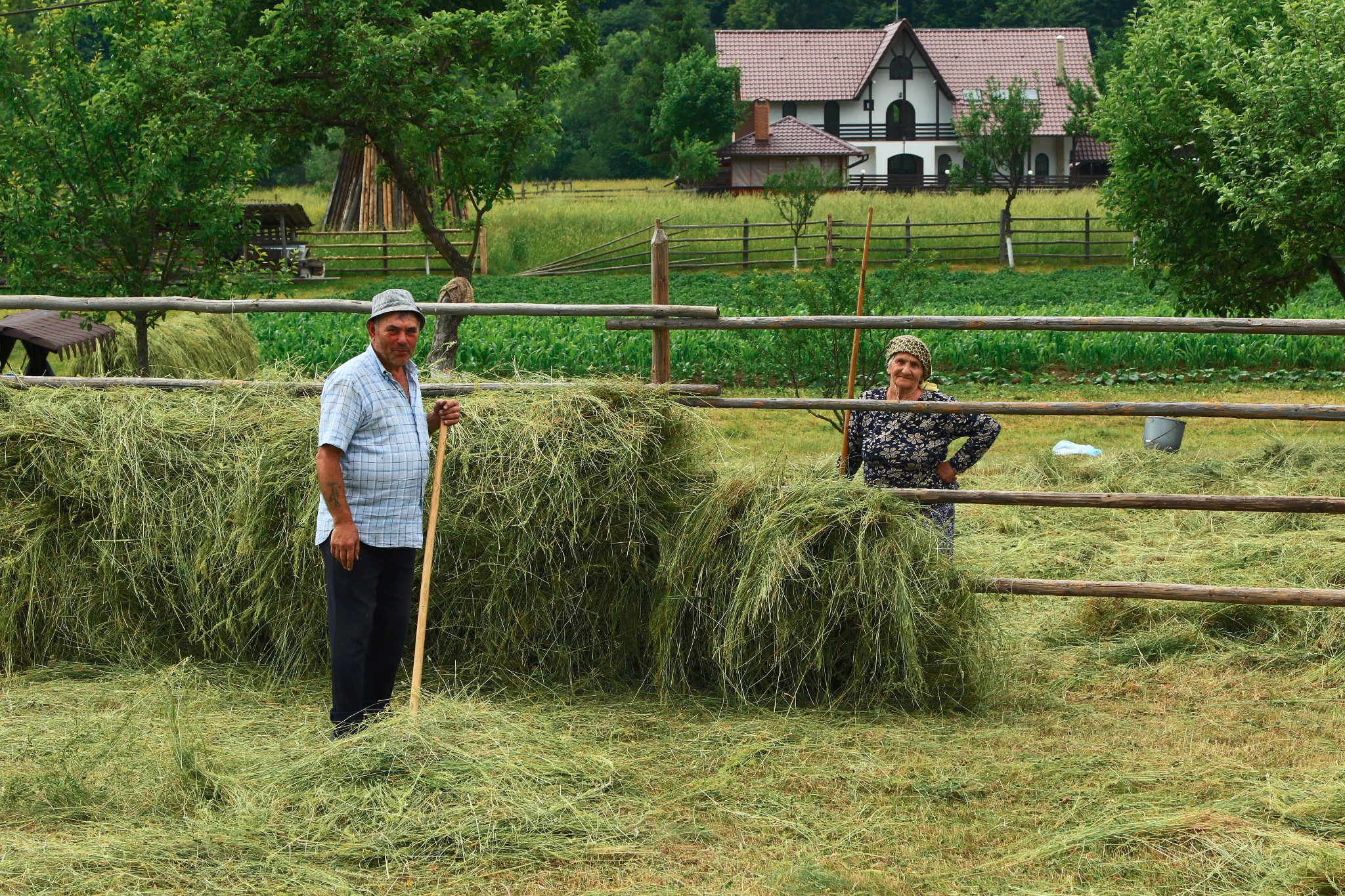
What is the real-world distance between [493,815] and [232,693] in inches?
73.9

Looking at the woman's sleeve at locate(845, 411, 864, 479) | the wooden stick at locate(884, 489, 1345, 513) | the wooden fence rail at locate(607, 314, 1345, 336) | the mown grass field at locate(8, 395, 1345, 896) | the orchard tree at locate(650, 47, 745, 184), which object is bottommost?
the mown grass field at locate(8, 395, 1345, 896)

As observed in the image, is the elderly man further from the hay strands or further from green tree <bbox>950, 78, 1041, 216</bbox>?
green tree <bbox>950, 78, 1041, 216</bbox>

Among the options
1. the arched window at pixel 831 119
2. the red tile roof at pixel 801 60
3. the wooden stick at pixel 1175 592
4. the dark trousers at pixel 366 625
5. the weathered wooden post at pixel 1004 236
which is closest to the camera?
the dark trousers at pixel 366 625

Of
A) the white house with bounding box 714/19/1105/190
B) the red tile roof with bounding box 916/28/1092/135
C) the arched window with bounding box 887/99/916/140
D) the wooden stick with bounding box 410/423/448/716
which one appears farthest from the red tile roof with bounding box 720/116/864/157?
the wooden stick with bounding box 410/423/448/716

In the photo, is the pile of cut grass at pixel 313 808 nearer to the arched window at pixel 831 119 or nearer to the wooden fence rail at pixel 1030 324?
the wooden fence rail at pixel 1030 324

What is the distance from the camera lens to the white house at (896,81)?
51250 mm

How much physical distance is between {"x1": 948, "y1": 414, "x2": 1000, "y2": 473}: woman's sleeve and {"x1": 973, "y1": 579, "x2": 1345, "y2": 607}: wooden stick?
1.79ft

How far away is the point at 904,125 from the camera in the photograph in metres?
52.4

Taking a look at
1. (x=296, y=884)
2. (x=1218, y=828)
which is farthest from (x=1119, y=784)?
(x=296, y=884)

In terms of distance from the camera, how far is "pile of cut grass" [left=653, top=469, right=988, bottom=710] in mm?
5020

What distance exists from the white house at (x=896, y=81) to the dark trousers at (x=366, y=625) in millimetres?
47640

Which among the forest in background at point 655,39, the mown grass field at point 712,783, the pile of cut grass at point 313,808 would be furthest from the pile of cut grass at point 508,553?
the forest in background at point 655,39

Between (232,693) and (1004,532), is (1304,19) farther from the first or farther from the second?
(232,693)

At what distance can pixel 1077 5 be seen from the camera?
63.4 m
